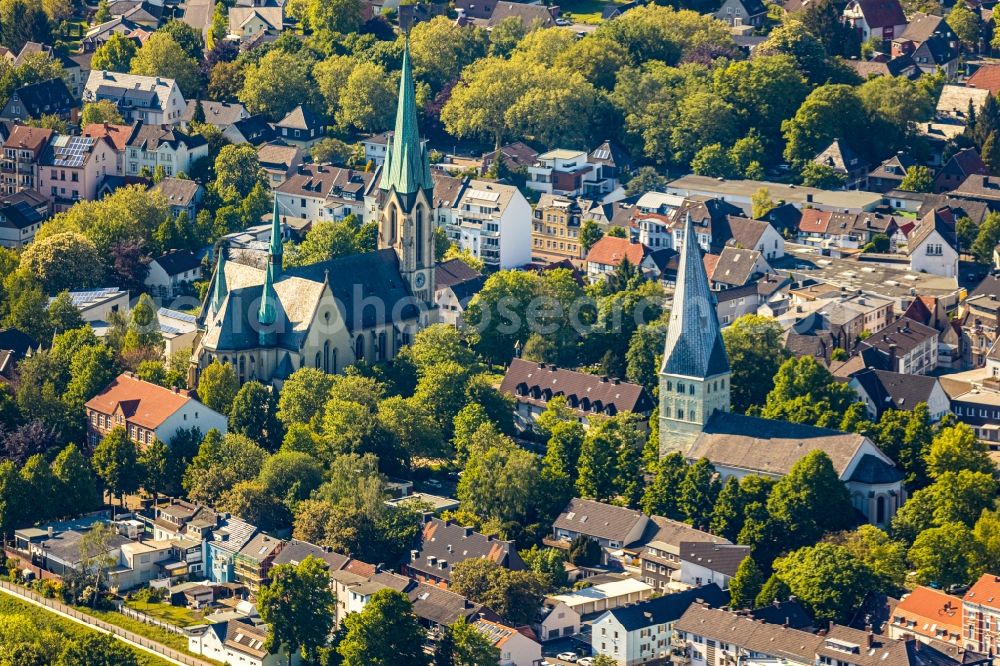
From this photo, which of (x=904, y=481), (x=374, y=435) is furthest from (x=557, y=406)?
(x=904, y=481)

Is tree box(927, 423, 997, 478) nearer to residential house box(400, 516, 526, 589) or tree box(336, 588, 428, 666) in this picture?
residential house box(400, 516, 526, 589)

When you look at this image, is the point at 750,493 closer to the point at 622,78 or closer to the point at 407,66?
the point at 407,66

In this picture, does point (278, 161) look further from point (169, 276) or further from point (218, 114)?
point (169, 276)

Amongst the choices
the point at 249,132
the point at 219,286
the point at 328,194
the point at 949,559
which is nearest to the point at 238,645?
the point at 949,559

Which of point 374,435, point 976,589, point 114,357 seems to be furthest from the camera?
point 114,357

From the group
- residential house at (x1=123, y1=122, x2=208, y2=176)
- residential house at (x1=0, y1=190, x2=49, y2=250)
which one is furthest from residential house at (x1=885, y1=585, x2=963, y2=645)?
residential house at (x1=123, y1=122, x2=208, y2=176)

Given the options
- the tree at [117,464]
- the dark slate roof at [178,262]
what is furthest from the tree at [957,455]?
the dark slate roof at [178,262]
